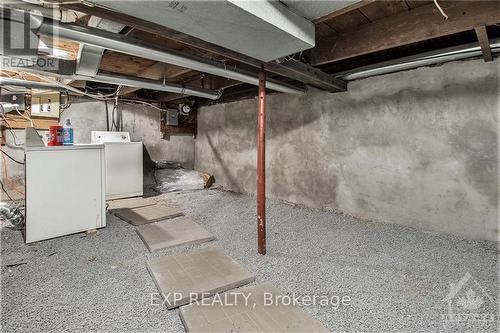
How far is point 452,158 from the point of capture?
6.68 ft

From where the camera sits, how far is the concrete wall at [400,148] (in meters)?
1.92

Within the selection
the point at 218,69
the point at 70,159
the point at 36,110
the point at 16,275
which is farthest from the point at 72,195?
the point at 36,110

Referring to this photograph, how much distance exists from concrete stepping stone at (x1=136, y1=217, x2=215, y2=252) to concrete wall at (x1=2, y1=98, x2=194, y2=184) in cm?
232

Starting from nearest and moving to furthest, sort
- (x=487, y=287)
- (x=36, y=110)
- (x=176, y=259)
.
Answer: (x=487, y=287), (x=176, y=259), (x=36, y=110)

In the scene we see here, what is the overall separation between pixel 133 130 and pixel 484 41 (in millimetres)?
4425

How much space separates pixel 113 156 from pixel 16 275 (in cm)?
207

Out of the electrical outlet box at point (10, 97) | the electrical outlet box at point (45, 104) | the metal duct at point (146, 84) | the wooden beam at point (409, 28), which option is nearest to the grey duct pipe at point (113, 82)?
the metal duct at point (146, 84)

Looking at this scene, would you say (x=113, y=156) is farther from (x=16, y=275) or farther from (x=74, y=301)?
(x=74, y=301)

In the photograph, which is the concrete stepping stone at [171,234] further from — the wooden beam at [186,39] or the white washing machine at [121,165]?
the wooden beam at [186,39]

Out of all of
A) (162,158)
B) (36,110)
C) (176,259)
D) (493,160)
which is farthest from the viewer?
(162,158)

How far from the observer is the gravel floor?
3.72ft

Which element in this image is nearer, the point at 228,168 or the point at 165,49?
the point at 165,49

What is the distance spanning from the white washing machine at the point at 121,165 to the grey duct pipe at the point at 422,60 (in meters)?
2.92

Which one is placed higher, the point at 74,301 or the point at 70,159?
the point at 70,159
